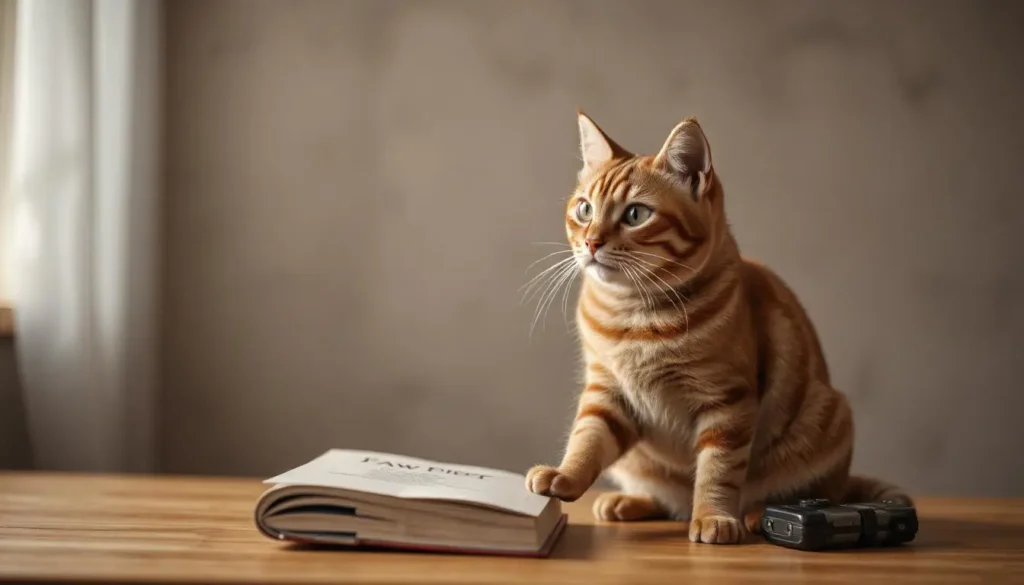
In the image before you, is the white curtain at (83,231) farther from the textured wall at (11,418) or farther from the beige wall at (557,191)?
the beige wall at (557,191)

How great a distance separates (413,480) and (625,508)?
388mm

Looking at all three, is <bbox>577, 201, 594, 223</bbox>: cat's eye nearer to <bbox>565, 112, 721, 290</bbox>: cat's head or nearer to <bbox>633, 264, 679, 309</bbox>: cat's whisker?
<bbox>565, 112, 721, 290</bbox>: cat's head

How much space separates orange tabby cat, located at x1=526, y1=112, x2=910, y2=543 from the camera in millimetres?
1237

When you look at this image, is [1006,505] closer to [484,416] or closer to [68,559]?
[484,416]

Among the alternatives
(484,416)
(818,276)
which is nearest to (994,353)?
(818,276)

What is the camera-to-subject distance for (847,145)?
226 cm

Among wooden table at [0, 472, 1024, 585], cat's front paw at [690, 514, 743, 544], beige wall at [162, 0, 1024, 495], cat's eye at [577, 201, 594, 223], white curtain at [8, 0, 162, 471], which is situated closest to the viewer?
wooden table at [0, 472, 1024, 585]

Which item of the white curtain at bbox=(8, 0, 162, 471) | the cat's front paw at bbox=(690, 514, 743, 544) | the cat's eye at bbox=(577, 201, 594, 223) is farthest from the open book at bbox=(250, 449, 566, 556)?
the white curtain at bbox=(8, 0, 162, 471)

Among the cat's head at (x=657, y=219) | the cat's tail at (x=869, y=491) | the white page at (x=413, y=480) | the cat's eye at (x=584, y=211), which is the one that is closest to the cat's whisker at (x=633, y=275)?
the cat's head at (x=657, y=219)

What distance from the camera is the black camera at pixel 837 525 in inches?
44.3

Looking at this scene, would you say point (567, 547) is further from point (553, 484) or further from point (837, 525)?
point (837, 525)

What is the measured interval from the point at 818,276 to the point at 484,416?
894mm

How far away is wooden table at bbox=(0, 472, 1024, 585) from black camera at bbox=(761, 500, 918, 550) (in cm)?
2

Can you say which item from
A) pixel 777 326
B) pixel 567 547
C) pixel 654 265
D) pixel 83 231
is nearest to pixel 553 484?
pixel 567 547
